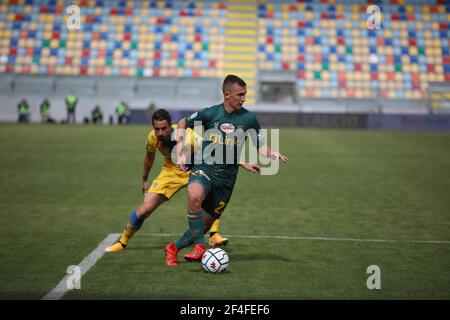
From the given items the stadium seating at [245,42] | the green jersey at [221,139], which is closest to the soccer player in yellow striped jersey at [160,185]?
the green jersey at [221,139]

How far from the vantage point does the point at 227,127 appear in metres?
7.48

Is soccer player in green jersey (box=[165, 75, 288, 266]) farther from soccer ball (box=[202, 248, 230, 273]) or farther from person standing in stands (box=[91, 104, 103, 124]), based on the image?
person standing in stands (box=[91, 104, 103, 124])

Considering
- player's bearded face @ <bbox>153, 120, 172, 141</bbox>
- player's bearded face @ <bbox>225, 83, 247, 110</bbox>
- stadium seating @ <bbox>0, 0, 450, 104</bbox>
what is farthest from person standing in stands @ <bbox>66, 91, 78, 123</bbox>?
player's bearded face @ <bbox>225, 83, 247, 110</bbox>

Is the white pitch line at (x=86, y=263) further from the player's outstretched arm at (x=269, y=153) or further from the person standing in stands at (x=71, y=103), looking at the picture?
the person standing in stands at (x=71, y=103)

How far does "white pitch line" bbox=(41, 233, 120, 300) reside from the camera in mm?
5984

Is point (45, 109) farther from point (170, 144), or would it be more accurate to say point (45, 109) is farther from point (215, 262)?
point (215, 262)

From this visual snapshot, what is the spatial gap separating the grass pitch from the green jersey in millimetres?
1086

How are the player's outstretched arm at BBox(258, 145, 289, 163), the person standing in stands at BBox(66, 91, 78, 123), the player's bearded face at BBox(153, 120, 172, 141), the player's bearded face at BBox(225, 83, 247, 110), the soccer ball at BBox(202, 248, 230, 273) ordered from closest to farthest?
the soccer ball at BBox(202, 248, 230, 273), the player's bearded face at BBox(225, 83, 247, 110), the player's outstretched arm at BBox(258, 145, 289, 163), the player's bearded face at BBox(153, 120, 172, 141), the person standing in stands at BBox(66, 91, 78, 123)

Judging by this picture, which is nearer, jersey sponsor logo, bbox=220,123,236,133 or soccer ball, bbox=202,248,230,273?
soccer ball, bbox=202,248,230,273

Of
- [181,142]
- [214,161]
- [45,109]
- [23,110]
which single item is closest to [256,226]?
[214,161]

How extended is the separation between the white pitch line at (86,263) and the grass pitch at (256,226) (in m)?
0.09

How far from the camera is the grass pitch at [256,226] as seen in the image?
6473 mm

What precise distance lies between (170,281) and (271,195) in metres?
7.10
